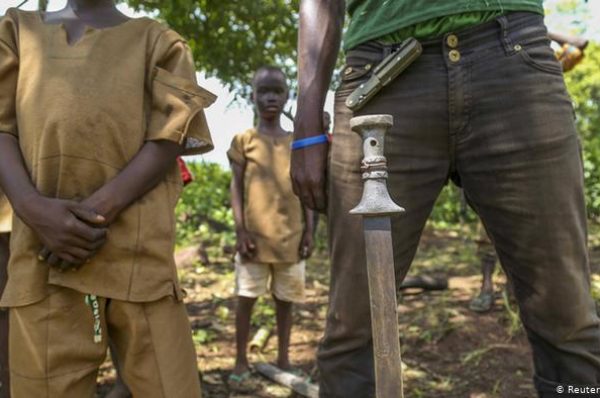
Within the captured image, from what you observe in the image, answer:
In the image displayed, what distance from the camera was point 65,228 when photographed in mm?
1668

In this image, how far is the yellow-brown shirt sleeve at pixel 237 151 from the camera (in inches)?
151

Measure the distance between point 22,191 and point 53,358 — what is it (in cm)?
47

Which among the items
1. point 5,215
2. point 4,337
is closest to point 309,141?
point 5,215

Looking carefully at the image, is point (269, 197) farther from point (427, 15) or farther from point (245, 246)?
point (427, 15)

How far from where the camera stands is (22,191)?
1.72m

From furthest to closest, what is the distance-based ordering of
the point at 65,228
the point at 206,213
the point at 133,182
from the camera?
the point at 206,213 < the point at 133,182 < the point at 65,228

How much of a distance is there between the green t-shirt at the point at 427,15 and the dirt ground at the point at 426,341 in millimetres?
2121

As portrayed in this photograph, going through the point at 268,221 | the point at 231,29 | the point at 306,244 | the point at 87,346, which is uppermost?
the point at 231,29

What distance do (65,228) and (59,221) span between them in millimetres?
27

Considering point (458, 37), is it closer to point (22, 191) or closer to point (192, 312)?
point (22, 191)

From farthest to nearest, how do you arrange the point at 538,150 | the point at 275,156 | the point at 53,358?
the point at 275,156
the point at 53,358
the point at 538,150

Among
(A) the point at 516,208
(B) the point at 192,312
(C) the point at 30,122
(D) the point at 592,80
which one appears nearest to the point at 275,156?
(B) the point at 192,312

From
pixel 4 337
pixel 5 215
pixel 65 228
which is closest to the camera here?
pixel 65 228

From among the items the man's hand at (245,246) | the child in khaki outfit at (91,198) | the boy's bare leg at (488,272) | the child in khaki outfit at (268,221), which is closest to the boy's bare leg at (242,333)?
the child in khaki outfit at (268,221)
